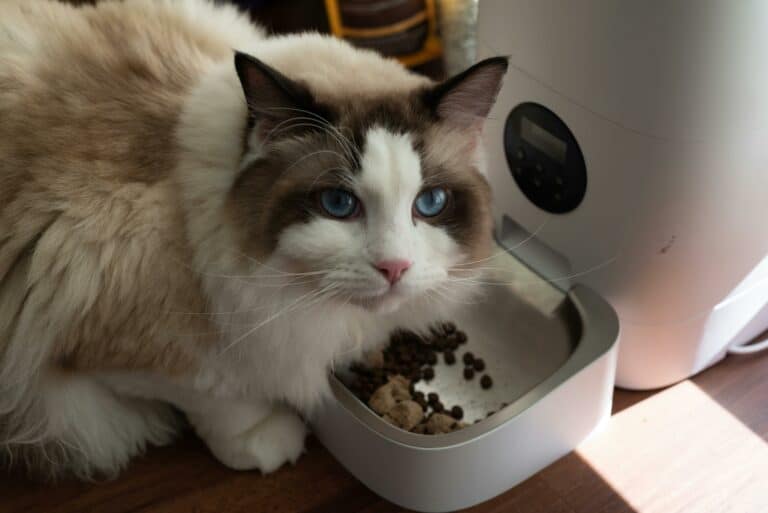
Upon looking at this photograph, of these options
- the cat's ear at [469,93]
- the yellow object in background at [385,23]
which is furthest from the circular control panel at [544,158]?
the yellow object in background at [385,23]

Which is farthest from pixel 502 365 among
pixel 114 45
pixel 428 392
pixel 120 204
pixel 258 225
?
pixel 114 45

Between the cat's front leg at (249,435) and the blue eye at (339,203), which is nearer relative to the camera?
the blue eye at (339,203)

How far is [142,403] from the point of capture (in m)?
1.30

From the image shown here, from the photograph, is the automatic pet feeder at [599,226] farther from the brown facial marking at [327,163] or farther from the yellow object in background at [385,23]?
the yellow object in background at [385,23]

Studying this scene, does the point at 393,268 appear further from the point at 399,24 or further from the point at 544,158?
the point at 399,24

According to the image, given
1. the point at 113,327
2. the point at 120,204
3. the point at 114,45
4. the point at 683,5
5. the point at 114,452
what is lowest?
the point at 114,452

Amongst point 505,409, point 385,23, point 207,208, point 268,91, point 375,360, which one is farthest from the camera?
point 385,23

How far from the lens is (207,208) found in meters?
1.01

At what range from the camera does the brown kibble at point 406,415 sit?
126cm

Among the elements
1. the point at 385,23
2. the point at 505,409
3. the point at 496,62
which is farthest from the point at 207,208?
the point at 385,23

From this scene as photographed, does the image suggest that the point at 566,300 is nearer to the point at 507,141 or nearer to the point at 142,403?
the point at 507,141

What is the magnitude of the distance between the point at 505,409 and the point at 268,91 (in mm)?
597

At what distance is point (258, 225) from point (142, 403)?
1.68 ft

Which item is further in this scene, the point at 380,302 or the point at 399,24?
the point at 399,24
